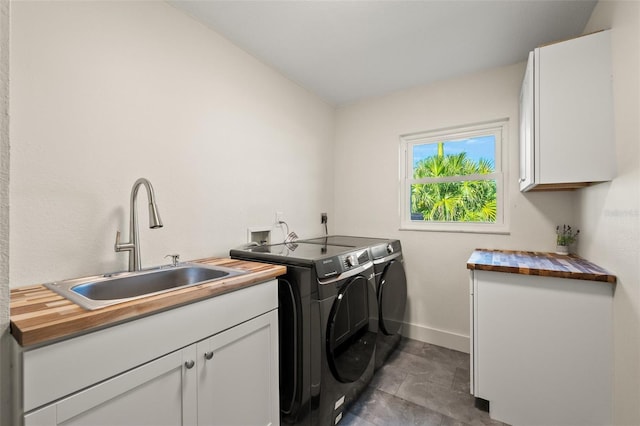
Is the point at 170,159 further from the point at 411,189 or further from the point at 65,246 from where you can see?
the point at 411,189

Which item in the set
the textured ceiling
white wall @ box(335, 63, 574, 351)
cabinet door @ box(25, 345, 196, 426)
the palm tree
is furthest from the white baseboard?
the textured ceiling

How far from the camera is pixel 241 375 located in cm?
122

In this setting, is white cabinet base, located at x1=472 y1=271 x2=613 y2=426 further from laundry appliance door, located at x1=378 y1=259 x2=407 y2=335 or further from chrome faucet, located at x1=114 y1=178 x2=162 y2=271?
chrome faucet, located at x1=114 y1=178 x2=162 y2=271

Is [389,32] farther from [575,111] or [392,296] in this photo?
[392,296]

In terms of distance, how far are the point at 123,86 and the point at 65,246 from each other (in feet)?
2.68

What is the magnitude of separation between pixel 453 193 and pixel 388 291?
1.14m

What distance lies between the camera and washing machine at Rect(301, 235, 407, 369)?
6.65ft

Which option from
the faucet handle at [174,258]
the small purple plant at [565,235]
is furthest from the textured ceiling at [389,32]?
the faucet handle at [174,258]

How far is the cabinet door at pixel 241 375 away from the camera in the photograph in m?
1.09

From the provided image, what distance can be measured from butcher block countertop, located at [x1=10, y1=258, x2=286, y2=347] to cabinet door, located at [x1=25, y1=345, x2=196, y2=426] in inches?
7.2

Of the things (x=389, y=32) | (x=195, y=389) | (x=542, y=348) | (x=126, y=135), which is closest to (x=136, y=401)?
(x=195, y=389)

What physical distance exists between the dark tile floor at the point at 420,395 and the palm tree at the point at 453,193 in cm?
123

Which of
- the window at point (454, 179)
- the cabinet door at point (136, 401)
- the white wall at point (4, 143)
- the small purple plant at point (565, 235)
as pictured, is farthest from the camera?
the window at point (454, 179)

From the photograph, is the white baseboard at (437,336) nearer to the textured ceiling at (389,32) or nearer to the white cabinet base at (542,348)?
the white cabinet base at (542,348)
